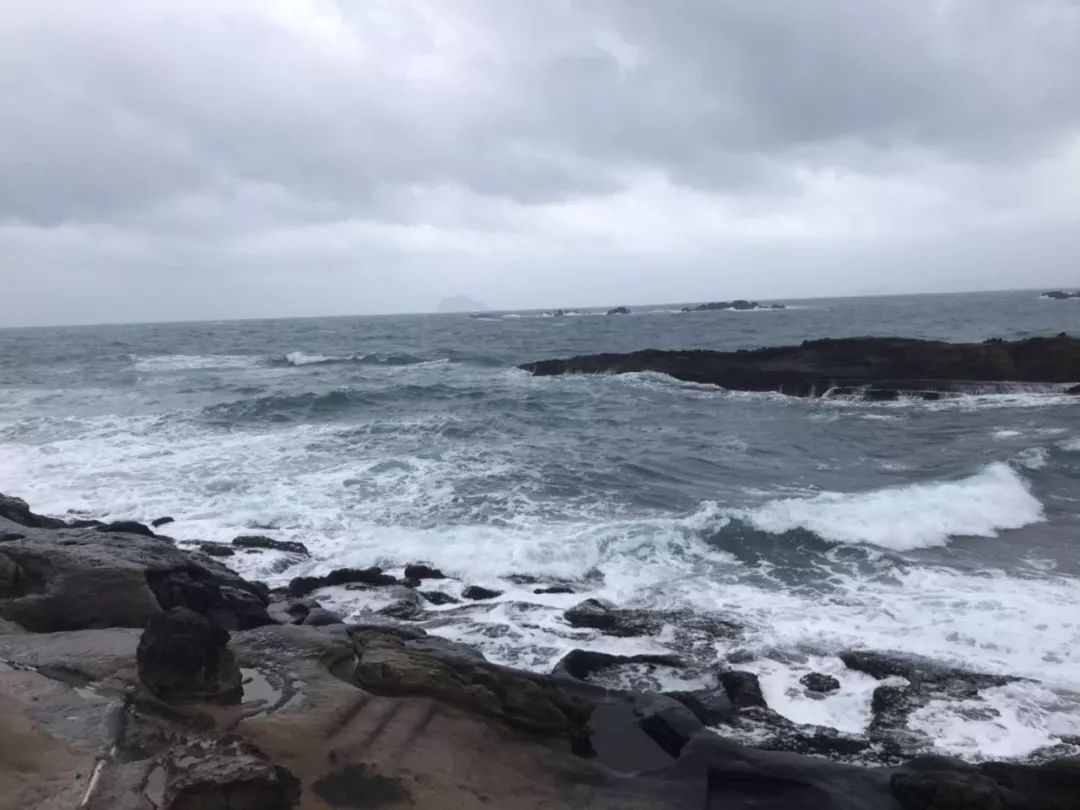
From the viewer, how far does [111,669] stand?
19.5 feet

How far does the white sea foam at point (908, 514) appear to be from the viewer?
1206 centimetres

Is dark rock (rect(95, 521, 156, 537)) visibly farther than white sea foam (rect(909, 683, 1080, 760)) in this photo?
Yes

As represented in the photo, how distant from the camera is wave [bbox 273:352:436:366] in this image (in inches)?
1747

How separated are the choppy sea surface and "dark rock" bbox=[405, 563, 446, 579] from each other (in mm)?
302

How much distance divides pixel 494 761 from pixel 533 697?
A: 0.72 metres

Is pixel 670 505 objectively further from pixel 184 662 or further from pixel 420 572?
pixel 184 662

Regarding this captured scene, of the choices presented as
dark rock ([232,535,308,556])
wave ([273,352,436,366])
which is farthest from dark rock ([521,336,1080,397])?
dark rock ([232,535,308,556])

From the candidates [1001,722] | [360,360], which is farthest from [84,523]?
[360,360]

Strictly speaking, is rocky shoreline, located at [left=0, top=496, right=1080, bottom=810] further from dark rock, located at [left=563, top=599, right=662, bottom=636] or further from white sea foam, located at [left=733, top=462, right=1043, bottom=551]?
white sea foam, located at [left=733, top=462, right=1043, bottom=551]

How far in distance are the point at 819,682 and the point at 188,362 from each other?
153 feet

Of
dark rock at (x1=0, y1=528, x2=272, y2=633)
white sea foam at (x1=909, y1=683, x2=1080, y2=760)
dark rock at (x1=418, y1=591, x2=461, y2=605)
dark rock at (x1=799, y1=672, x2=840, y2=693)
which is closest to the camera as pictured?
white sea foam at (x1=909, y1=683, x2=1080, y2=760)

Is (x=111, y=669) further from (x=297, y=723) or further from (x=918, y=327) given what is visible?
(x=918, y=327)

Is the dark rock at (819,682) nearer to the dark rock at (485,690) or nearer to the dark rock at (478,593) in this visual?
the dark rock at (485,690)

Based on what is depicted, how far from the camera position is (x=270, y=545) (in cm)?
1151
